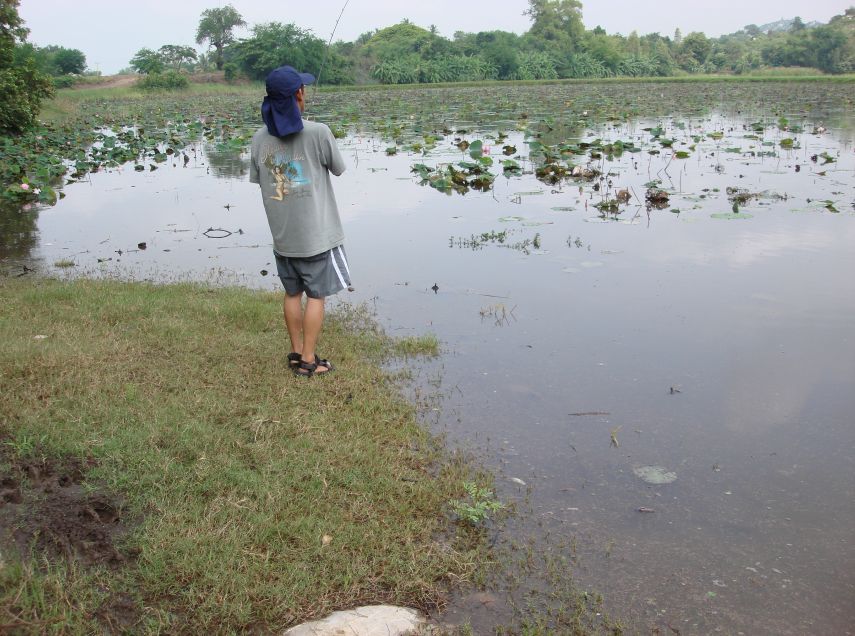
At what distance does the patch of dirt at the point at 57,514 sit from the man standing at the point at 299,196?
142cm

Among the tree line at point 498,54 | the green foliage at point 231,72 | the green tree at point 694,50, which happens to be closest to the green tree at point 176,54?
the tree line at point 498,54

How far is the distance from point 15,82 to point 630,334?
1585 centimetres

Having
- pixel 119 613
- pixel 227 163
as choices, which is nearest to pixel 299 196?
pixel 119 613

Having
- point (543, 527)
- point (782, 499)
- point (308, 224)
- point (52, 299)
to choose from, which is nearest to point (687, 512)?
point (782, 499)

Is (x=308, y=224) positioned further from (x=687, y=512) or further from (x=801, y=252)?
(x=801, y=252)

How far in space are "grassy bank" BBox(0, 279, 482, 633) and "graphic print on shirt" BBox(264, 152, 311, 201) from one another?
1.04 m

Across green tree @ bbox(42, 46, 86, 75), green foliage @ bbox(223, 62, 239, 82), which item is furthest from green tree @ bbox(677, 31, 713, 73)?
green tree @ bbox(42, 46, 86, 75)

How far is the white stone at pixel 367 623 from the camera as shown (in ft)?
7.32

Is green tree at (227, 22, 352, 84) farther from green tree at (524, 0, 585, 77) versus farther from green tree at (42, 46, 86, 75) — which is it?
green tree at (524, 0, 585, 77)

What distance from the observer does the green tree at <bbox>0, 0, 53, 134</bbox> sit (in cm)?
1560

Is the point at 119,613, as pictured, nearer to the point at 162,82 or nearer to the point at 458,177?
the point at 458,177

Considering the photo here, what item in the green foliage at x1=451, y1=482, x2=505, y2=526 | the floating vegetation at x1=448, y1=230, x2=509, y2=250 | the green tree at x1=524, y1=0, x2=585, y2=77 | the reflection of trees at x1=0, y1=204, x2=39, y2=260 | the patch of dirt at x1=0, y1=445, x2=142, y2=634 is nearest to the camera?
the patch of dirt at x1=0, y1=445, x2=142, y2=634

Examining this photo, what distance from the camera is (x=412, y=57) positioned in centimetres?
6000

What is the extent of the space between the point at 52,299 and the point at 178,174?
8.08 m
